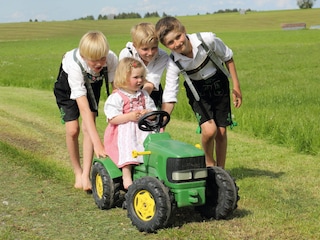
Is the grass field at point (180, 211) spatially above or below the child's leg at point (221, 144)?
below

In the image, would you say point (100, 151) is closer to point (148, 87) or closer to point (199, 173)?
point (148, 87)

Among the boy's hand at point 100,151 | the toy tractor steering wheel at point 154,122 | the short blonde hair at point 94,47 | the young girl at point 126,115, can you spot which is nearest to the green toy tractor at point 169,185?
the toy tractor steering wheel at point 154,122

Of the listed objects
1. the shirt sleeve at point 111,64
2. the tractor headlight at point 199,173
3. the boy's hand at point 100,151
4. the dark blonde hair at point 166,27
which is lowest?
the tractor headlight at point 199,173

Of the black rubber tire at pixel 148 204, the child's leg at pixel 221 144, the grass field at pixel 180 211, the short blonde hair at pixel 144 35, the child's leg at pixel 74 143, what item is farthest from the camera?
the child's leg at pixel 221 144

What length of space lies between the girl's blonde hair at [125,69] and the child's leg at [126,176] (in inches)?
29.3

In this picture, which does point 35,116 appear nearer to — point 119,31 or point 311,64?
point 311,64

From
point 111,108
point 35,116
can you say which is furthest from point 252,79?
point 111,108

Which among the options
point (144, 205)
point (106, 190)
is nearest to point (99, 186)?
point (106, 190)

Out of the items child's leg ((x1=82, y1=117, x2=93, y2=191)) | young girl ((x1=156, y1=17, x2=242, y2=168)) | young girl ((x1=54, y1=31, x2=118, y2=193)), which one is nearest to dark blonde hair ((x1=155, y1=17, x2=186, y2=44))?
young girl ((x1=156, y1=17, x2=242, y2=168))

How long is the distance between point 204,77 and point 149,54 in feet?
3.04

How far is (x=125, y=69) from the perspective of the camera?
542cm

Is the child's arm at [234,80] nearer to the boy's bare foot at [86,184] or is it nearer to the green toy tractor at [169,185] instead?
the green toy tractor at [169,185]

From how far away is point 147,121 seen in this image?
17.7ft

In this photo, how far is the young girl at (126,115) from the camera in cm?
537
